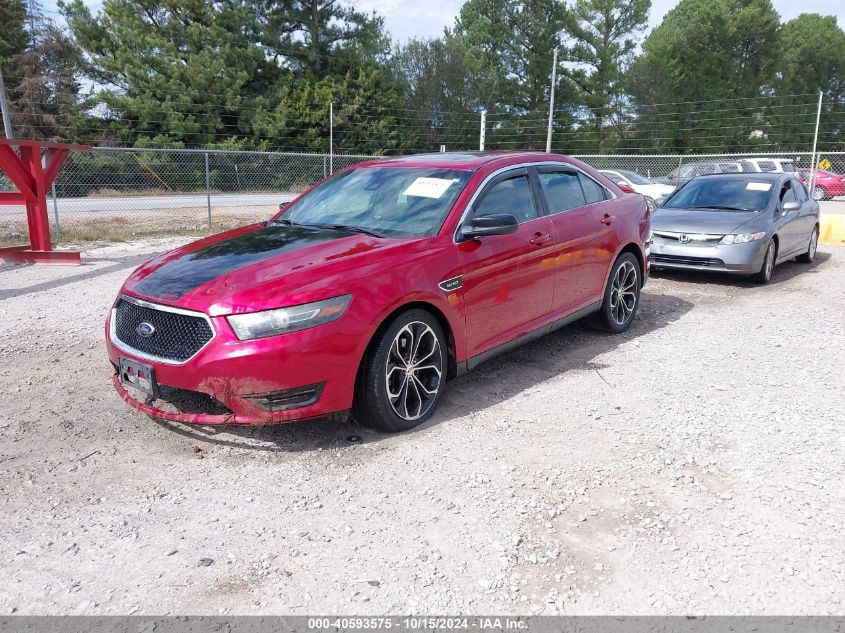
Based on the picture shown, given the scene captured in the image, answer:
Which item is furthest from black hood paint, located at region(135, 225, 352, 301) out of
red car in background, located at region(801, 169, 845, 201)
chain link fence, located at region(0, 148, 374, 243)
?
red car in background, located at region(801, 169, 845, 201)

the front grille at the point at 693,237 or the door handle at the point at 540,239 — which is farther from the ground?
the door handle at the point at 540,239

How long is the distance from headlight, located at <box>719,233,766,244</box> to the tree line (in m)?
29.1

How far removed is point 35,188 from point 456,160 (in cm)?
732

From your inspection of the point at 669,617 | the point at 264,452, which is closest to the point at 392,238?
the point at 264,452

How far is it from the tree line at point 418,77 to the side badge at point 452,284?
103ft

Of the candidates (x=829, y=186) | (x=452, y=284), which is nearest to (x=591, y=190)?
(x=452, y=284)

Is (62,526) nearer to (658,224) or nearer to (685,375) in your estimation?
(685,375)

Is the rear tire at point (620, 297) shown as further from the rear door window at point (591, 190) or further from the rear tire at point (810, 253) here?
the rear tire at point (810, 253)

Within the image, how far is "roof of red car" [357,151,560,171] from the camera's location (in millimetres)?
5043

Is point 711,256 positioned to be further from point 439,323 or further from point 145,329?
point 145,329

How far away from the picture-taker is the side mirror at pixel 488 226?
14.6ft

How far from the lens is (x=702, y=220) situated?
8.96 m

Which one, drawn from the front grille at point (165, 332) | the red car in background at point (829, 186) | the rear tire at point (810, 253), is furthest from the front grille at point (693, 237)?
the red car in background at point (829, 186)

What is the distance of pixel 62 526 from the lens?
3.17 metres
